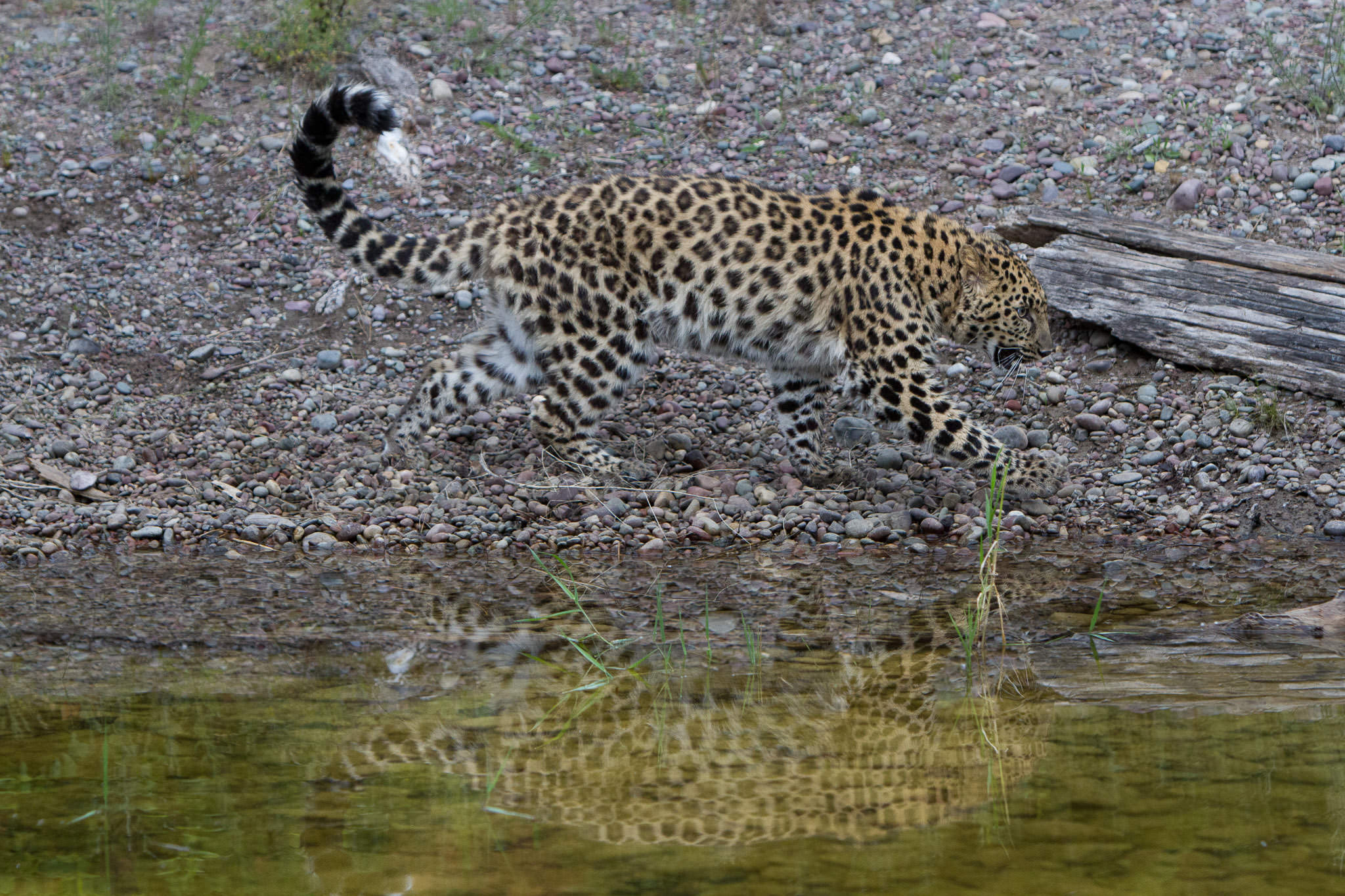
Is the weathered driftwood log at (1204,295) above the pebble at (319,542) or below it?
above

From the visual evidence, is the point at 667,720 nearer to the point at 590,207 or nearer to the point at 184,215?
the point at 590,207

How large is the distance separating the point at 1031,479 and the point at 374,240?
Answer: 384 centimetres

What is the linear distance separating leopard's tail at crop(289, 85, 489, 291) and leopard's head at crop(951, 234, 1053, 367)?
276cm

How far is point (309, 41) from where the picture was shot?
38.3 feet

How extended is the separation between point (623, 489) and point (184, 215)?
506cm

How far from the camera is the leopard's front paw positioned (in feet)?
23.7

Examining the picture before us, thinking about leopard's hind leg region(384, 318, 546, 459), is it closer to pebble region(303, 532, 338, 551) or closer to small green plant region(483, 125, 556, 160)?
pebble region(303, 532, 338, 551)

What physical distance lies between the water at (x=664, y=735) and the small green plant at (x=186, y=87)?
20.2ft

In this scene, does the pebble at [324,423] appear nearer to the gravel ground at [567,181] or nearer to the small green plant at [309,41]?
the gravel ground at [567,181]

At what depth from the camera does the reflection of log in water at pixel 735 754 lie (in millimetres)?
3703

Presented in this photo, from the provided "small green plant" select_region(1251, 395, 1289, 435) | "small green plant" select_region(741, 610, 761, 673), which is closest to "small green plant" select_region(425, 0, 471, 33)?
"small green plant" select_region(1251, 395, 1289, 435)

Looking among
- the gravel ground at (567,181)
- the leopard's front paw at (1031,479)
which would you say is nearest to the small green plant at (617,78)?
the gravel ground at (567,181)

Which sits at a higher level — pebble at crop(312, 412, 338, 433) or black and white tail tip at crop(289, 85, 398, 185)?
black and white tail tip at crop(289, 85, 398, 185)

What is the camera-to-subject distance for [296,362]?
9.00m
